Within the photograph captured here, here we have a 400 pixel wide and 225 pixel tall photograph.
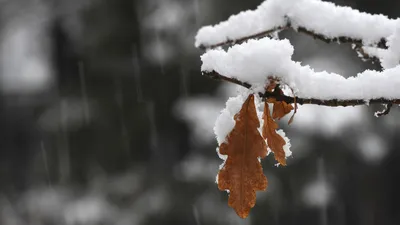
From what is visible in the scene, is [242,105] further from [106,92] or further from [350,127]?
[106,92]

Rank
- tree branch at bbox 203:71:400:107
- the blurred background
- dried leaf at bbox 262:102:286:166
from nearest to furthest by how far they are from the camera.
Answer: tree branch at bbox 203:71:400:107 < dried leaf at bbox 262:102:286:166 < the blurred background

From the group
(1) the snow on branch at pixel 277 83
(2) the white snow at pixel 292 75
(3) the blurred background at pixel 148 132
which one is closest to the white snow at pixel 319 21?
(1) the snow on branch at pixel 277 83

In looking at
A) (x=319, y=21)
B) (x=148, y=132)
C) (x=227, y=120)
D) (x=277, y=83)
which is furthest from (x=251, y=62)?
(x=148, y=132)

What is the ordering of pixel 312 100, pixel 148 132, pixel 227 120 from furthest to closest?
pixel 148 132
pixel 227 120
pixel 312 100

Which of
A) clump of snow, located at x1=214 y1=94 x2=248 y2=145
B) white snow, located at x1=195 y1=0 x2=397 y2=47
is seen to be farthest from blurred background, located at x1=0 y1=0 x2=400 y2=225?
clump of snow, located at x1=214 y1=94 x2=248 y2=145

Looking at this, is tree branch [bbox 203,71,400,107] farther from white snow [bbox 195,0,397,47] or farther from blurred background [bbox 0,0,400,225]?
blurred background [bbox 0,0,400,225]

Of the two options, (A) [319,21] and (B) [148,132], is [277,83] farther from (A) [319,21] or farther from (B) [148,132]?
(B) [148,132]
